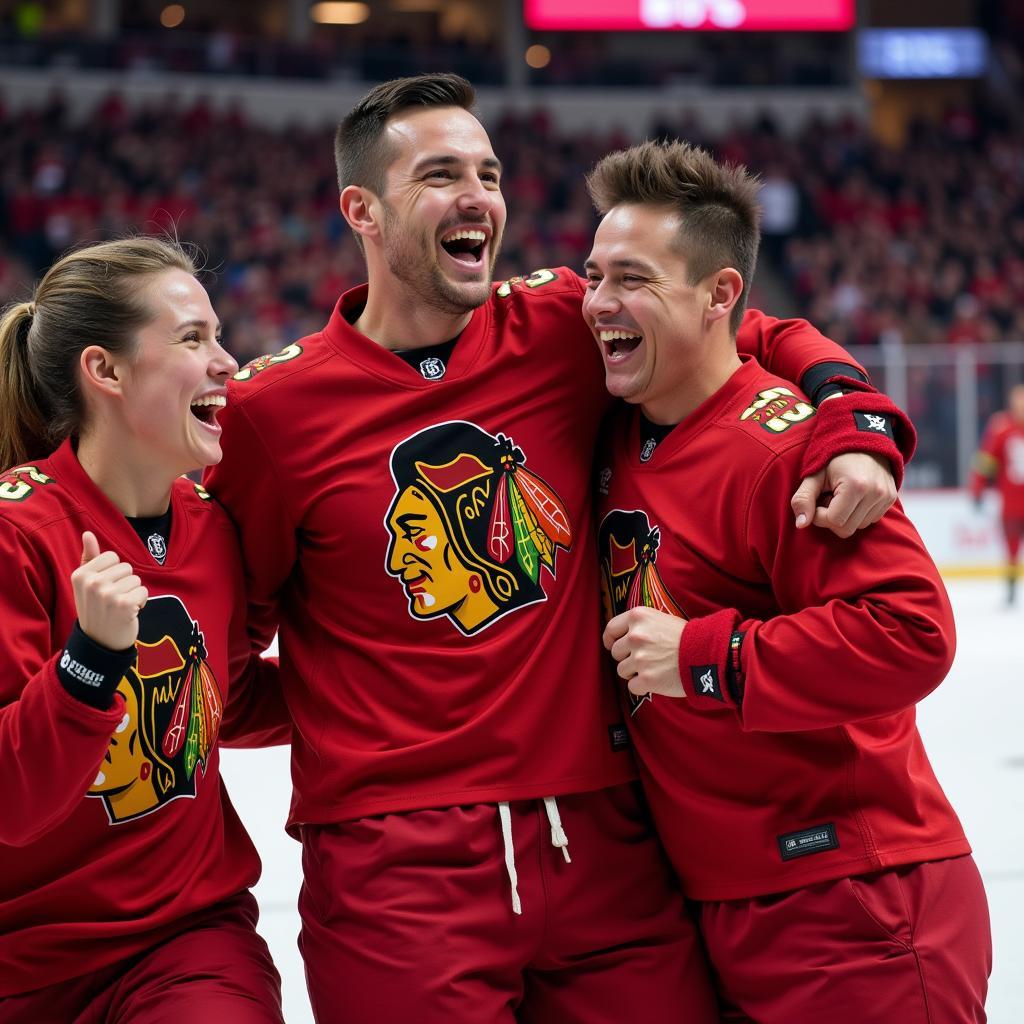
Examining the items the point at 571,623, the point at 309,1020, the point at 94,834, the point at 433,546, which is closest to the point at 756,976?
the point at 571,623

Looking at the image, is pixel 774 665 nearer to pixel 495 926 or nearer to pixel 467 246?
pixel 495 926

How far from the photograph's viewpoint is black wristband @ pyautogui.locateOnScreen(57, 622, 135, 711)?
76.7 inches

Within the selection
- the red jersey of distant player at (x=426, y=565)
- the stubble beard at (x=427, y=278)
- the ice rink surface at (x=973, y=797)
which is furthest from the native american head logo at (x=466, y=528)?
the ice rink surface at (x=973, y=797)

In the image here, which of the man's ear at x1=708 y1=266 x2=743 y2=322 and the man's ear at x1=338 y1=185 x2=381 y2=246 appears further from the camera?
the man's ear at x1=338 y1=185 x2=381 y2=246

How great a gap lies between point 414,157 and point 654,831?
129 centimetres

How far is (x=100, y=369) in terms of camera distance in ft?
7.74

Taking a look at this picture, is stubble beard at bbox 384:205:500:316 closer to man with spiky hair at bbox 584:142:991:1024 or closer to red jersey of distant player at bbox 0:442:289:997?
man with spiky hair at bbox 584:142:991:1024

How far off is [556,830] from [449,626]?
381mm

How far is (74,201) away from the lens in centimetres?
1492

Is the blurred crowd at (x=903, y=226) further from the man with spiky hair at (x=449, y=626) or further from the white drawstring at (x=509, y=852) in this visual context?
the white drawstring at (x=509, y=852)

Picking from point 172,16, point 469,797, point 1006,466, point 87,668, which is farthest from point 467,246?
point 172,16

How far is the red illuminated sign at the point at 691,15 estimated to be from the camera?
64.2 ft

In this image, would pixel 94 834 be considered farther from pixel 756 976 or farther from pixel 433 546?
pixel 756 976

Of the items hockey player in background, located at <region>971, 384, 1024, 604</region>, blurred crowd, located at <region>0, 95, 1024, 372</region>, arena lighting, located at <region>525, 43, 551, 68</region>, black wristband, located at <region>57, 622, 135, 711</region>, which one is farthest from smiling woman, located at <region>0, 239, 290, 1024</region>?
arena lighting, located at <region>525, 43, 551, 68</region>
